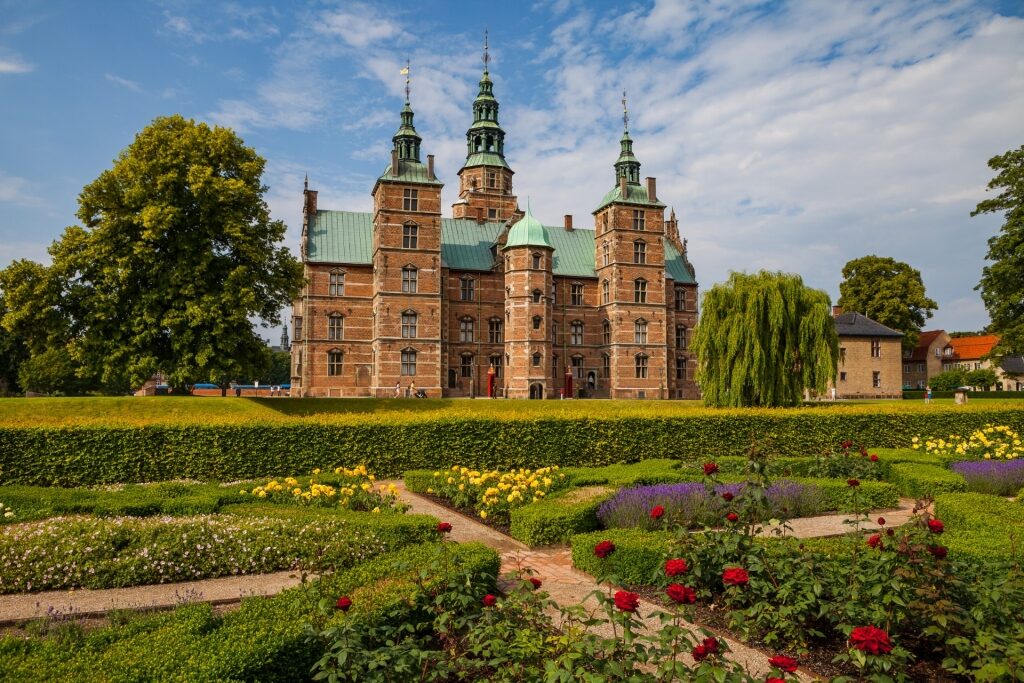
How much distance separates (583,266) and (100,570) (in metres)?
45.4

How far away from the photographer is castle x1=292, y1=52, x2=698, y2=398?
139 feet

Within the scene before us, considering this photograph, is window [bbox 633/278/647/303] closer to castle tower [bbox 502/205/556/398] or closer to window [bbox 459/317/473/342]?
castle tower [bbox 502/205/556/398]

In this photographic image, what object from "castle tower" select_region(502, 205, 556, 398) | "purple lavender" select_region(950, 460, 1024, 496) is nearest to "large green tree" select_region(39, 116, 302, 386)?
"castle tower" select_region(502, 205, 556, 398)

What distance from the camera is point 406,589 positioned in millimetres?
6062

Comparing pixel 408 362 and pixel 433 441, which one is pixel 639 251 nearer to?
pixel 408 362

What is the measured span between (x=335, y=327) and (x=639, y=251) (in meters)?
22.6

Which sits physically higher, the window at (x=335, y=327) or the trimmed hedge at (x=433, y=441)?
the window at (x=335, y=327)

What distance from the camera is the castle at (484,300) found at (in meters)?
42.4

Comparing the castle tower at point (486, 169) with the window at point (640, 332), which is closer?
the window at point (640, 332)

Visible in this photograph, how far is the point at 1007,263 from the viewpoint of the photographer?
110 feet

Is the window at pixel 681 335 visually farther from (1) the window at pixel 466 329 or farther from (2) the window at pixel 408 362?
(2) the window at pixel 408 362

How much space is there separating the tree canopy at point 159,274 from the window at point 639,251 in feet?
97.3

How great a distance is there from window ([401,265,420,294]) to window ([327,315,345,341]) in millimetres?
4955

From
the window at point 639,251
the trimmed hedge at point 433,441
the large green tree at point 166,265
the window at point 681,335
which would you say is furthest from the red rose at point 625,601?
the window at point 681,335
